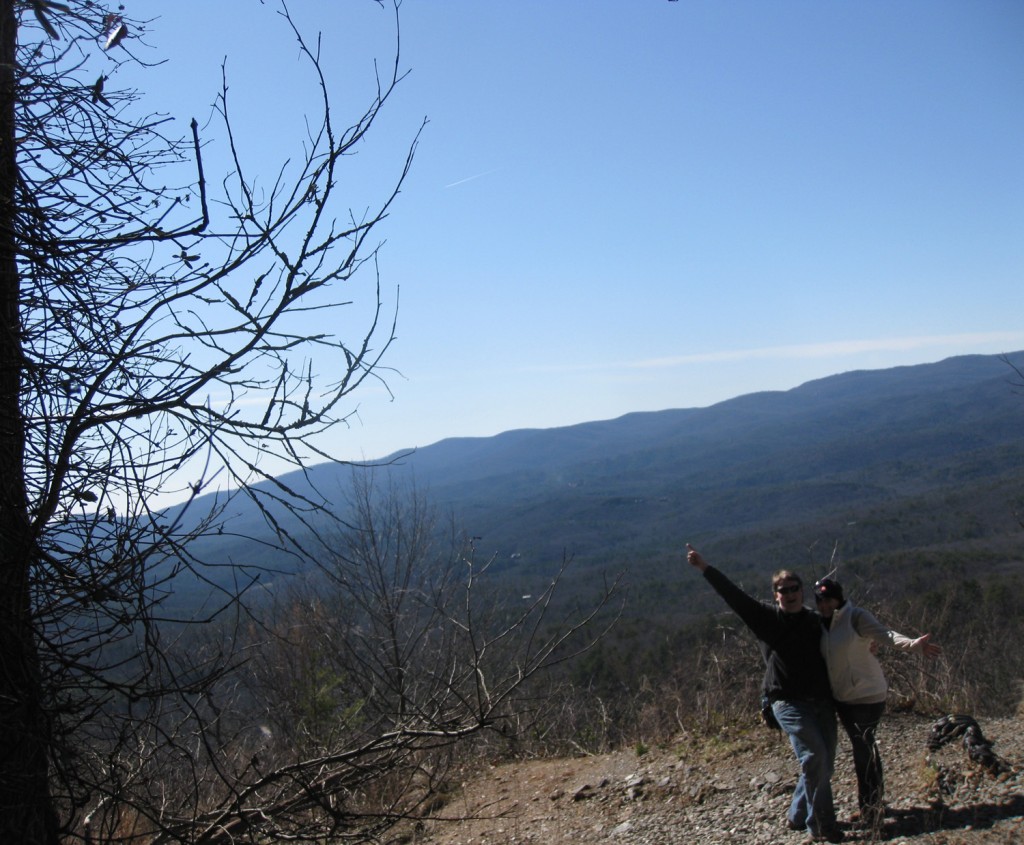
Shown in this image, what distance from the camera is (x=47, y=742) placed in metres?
2.64

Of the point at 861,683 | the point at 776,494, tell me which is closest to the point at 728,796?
the point at 861,683

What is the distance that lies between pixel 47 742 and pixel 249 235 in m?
1.71

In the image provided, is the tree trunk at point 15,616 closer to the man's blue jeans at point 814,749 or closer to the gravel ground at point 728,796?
the gravel ground at point 728,796

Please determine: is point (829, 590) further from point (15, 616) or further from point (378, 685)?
point (378, 685)

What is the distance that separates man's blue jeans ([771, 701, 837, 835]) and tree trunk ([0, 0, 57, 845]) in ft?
13.3

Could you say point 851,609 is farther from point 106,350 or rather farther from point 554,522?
point 554,522

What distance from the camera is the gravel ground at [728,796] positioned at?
17.1 ft

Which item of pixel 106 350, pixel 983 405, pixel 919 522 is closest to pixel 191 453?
pixel 106 350

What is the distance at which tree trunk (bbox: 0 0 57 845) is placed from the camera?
270cm

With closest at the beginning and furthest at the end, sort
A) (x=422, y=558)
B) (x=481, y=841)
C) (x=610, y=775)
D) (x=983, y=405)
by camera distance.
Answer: (x=481, y=841) → (x=610, y=775) → (x=422, y=558) → (x=983, y=405)

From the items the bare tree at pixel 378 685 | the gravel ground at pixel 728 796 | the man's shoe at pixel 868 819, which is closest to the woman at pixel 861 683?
the man's shoe at pixel 868 819

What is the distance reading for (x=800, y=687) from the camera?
5.37 metres

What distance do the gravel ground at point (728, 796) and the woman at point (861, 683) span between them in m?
0.26

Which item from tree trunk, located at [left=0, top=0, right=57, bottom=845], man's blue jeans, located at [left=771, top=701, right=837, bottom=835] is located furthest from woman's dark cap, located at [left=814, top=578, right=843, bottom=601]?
tree trunk, located at [left=0, top=0, right=57, bottom=845]
